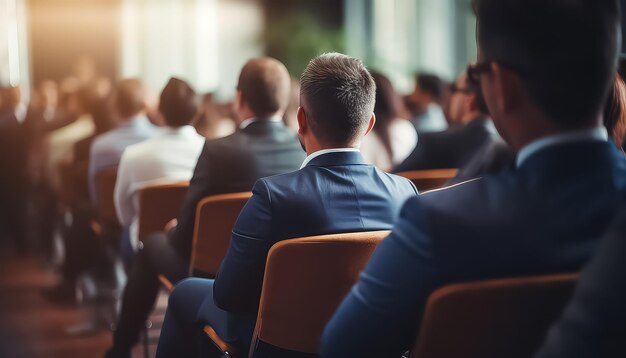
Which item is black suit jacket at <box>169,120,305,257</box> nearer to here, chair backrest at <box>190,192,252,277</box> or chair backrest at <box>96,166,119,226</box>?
chair backrest at <box>190,192,252,277</box>

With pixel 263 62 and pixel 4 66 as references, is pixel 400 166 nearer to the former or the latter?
pixel 263 62

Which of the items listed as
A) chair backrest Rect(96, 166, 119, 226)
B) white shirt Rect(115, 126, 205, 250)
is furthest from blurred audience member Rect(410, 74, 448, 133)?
white shirt Rect(115, 126, 205, 250)

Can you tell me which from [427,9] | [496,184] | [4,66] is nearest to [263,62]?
[496,184]

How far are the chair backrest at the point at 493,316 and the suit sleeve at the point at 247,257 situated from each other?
80cm

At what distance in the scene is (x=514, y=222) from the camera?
1.12 meters

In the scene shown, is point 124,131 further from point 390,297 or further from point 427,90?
point 390,297

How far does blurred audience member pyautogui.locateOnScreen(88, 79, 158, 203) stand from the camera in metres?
4.64

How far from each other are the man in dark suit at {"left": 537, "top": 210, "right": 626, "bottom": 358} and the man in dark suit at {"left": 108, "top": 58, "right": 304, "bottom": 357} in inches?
85.8

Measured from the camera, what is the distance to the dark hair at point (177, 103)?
381 cm

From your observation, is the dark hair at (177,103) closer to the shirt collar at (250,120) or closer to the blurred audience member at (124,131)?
the shirt collar at (250,120)

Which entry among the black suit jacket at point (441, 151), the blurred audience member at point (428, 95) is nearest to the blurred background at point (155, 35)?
the blurred audience member at point (428, 95)

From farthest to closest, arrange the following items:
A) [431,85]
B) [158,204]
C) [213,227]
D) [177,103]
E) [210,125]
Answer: [431,85] → [210,125] → [177,103] → [158,204] → [213,227]

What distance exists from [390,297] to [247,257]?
835 mm

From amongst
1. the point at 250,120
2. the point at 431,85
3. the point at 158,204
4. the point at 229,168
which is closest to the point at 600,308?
the point at 229,168
